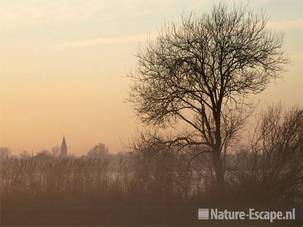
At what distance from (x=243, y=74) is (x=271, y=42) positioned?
1667 millimetres

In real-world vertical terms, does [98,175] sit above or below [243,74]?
below

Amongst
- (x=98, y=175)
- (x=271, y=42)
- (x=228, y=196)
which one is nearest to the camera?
(x=228, y=196)

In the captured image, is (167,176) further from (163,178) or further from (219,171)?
(219,171)

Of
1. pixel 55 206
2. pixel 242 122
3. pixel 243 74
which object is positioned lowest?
pixel 55 206

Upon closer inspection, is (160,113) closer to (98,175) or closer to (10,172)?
(98,175)

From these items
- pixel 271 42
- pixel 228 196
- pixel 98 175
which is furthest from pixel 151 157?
pixel 271 42

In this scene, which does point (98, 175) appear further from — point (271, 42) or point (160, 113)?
point (271, 42)

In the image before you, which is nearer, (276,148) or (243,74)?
(276,148)

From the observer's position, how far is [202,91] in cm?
2375

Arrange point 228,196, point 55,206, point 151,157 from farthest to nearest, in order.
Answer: point 151,157 → point 228,196 → point 55,206

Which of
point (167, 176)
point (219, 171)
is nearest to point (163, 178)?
point (167, 176)

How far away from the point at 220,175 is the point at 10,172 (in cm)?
739

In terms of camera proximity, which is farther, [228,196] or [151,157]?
[151,157]

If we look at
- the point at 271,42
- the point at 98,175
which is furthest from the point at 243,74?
the point at 98,175
